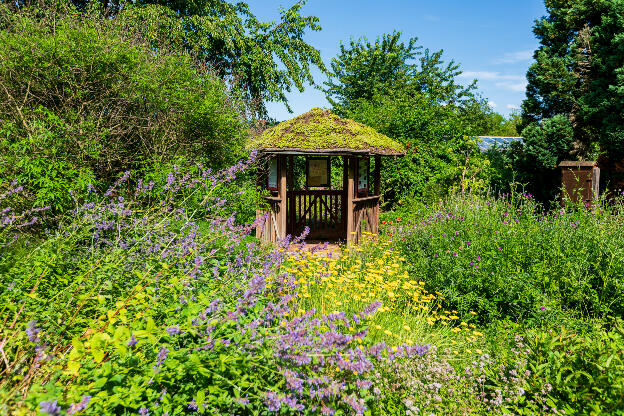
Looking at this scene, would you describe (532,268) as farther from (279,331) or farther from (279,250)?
(279,331)

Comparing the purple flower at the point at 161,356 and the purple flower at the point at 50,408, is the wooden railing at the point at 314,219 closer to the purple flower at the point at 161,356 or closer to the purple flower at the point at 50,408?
the purple flower at the point at 161,356

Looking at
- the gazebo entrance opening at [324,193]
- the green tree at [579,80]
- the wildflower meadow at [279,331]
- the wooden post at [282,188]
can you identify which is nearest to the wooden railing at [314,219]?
the gazebo entrance opening at [324,193]

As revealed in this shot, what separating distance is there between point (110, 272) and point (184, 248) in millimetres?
625

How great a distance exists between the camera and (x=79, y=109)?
6109 millimetres

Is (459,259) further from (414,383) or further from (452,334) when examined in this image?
(414,383)

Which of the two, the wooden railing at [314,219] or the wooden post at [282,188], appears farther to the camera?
the wooden railing at [314,219]

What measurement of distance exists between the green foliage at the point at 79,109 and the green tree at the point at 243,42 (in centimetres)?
797

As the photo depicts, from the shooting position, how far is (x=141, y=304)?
7.44 feet

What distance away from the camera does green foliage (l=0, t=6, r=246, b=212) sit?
5.38 metres

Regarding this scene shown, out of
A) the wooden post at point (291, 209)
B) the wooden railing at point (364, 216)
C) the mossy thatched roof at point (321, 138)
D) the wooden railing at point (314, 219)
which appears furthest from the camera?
the wooden railing at point (314, 219)

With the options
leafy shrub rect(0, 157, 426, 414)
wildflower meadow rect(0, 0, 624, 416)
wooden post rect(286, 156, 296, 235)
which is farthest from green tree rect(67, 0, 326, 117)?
leafy shrub rect(0, 157, 426, 414)

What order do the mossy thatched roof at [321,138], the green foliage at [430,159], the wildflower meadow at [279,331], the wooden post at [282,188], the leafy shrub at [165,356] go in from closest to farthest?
the leafy shrub at [165,356] < the wildflower meadow at [279,331] < the mossy thatched roof at [321,138] < the wooden post at [282,188] < the green foliage at [430,159]

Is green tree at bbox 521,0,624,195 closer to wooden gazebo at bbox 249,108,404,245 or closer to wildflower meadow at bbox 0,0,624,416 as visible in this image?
wildflower meadow at bbox 0,0,624,416

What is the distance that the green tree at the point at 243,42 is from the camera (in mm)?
14836
